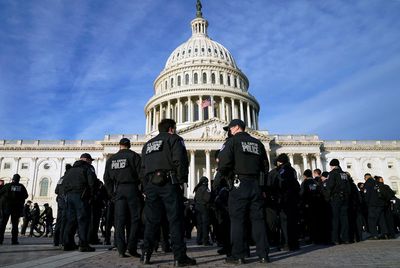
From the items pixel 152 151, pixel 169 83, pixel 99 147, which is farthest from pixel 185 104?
pixel 152 151

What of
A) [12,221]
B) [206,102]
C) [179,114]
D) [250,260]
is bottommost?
[250,260]

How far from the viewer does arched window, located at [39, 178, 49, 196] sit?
2181 inches

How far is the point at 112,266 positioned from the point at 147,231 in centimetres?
104

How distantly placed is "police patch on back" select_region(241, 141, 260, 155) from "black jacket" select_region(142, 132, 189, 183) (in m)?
1.18

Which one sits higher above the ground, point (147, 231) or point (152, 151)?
point (152, 151)

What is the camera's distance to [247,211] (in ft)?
21.7

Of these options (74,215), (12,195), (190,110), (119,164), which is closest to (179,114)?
(190,110)

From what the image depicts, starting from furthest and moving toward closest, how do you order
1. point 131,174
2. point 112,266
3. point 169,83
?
point 169,83, point 131,174, point 112,266

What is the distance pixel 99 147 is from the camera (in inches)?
2250

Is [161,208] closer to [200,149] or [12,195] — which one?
[12,195]

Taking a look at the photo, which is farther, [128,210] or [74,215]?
[74,215]

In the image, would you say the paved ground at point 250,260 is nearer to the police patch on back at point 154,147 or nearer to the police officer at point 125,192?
the police officer at point 125,192

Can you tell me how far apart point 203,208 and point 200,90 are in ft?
190

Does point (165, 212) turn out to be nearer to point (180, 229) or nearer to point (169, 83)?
point (180, 229)
